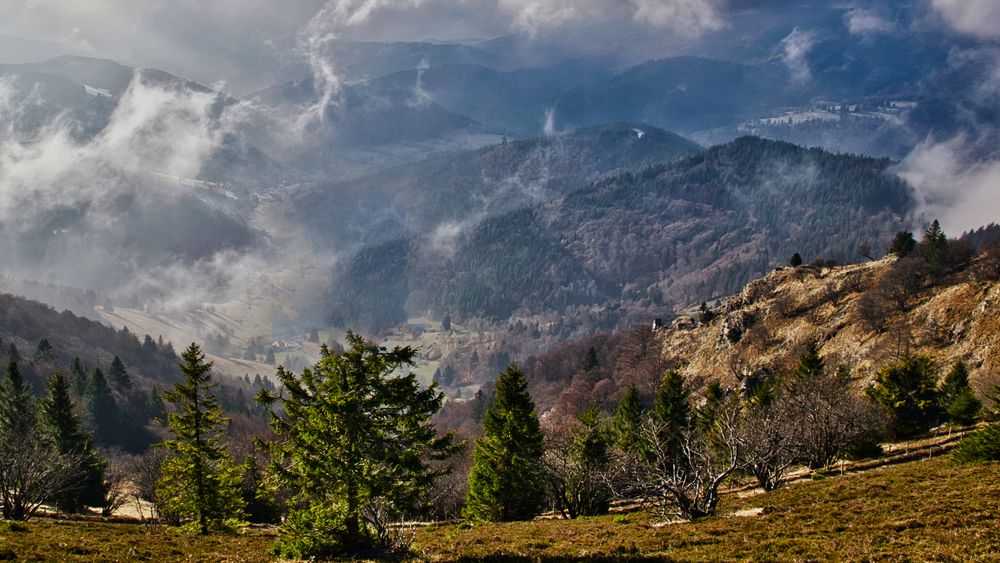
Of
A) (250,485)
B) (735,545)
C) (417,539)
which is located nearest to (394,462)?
(417,539)

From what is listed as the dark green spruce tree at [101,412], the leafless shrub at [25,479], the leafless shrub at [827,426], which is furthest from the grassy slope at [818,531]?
the dark green spruce tree at [101,412]

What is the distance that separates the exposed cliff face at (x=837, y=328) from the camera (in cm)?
8981

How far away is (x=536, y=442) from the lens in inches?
1866

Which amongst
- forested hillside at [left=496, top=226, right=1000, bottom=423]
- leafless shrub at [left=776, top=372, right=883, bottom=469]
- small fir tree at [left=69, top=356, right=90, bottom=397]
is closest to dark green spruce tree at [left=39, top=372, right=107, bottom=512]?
leafless shrub at [left=776, top=372, right=883, bottom=469]

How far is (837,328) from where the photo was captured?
4508 inches

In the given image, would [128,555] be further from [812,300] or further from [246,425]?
[246,425]

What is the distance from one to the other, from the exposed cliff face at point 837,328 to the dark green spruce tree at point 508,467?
61184mm

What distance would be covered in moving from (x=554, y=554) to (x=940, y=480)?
73.8ft

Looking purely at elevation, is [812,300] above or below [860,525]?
above

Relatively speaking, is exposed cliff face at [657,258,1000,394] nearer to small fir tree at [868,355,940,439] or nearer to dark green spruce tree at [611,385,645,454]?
small fir tree at [868,355,940,439]

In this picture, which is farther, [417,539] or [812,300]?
[812,300]

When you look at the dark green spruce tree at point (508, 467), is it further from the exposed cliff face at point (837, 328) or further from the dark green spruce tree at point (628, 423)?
the exposed cliff face at point (837, 328)

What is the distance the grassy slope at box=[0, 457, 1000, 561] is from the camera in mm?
21281

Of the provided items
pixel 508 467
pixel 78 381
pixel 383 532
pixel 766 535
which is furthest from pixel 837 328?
pixel 78 381
